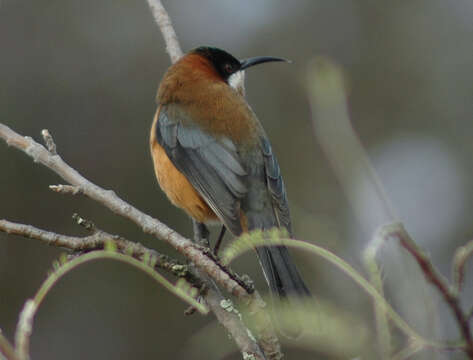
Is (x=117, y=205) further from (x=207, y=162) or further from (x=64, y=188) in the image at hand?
(x=207, y=162)

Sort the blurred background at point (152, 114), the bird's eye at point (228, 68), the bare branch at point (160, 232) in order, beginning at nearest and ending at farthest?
the bare branch at point (160, 232) → the bird's eye at point (228, 68) → the blurred background at point (152, 114)

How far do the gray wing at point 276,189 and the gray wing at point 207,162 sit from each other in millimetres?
202

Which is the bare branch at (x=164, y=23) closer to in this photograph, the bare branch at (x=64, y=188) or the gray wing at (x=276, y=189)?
the gray wing at (x=276, y=189)

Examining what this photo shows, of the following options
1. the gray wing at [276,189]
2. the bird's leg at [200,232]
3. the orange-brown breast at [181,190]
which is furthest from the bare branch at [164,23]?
the bird's leg at [200,232]

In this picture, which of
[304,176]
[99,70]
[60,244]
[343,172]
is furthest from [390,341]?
[99,70]

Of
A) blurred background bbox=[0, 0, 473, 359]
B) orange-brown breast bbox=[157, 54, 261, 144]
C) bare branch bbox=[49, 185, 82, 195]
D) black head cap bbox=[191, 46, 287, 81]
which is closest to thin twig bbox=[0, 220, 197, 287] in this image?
bare branch bbox=[49, 185, 82, 195]

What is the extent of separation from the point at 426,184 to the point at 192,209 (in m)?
5.78

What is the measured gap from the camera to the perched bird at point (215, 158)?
14.3 feet

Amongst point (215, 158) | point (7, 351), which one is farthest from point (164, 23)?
point (7, 351)

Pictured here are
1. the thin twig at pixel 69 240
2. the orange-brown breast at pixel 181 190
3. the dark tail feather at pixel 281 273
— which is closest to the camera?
the thin twig at pixel 69 240

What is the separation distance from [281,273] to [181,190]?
4.42 feet

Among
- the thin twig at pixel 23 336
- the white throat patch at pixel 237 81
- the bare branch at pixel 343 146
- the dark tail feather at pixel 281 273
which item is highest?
the white throat patch at pixel 237 81

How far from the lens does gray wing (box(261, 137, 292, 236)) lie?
4.43 m

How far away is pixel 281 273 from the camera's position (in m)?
3.66
